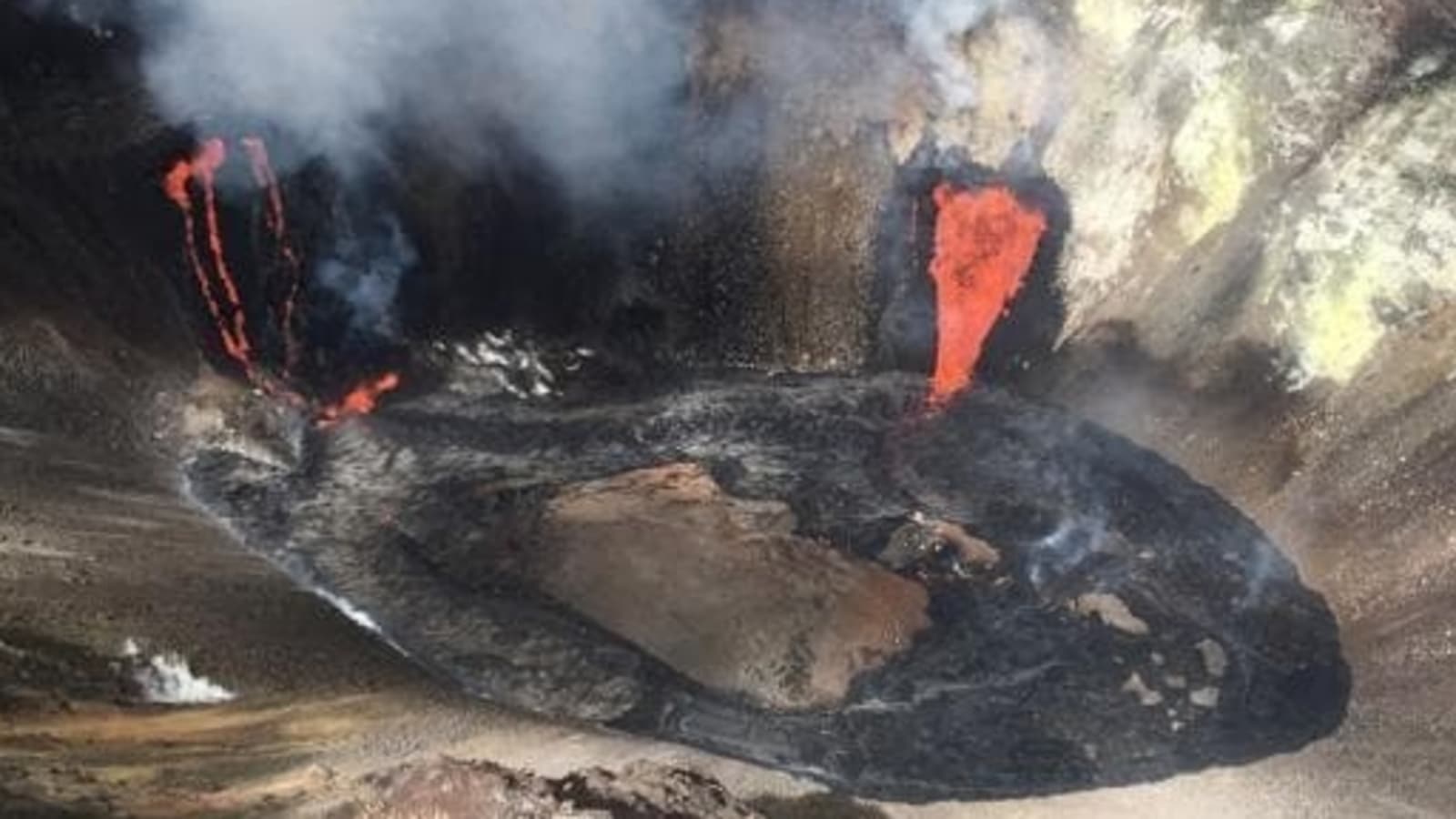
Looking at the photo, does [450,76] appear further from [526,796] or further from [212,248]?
[526,796]

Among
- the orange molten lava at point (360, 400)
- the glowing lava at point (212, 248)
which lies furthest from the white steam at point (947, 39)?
the glowing lava at point (212, 248)

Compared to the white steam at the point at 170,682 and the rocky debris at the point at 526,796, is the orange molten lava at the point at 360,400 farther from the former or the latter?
the rocky debris at the point at 526,796

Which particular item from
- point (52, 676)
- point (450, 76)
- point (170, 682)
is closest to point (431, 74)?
point (450, 76)

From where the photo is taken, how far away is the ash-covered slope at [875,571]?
730 inches

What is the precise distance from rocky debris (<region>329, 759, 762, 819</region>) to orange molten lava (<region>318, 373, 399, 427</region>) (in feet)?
27.7

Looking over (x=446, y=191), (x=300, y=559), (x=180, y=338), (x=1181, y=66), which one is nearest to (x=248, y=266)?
(x=180, y=338)

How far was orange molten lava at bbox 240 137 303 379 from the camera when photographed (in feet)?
75.4

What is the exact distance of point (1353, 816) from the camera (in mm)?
18266

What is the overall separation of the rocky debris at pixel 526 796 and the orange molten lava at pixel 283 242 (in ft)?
31.1

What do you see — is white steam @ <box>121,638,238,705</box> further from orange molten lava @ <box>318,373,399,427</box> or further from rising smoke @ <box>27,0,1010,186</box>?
rising smoke @ <box>27,0,1010,186</box>

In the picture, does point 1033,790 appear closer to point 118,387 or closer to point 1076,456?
point 1076,456

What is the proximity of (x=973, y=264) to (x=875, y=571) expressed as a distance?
6902mm

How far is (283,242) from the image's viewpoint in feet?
76.5

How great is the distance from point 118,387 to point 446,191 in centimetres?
597
